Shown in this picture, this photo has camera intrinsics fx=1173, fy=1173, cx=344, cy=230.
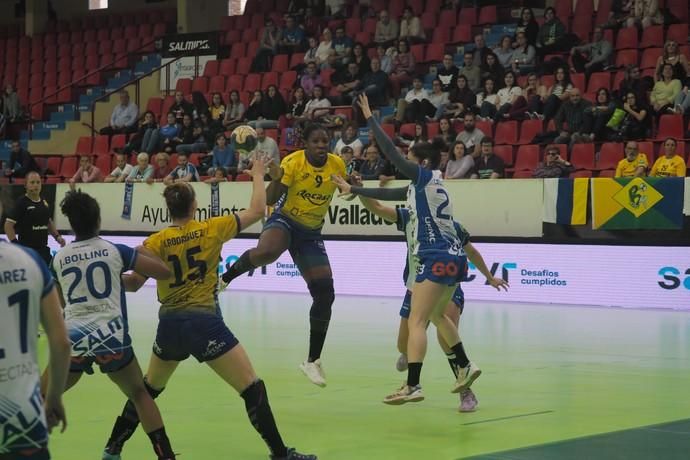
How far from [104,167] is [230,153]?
4.58 metres

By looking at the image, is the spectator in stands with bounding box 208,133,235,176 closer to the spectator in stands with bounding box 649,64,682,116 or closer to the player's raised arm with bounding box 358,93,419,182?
the spectator in stands with bounding box 649,64,682,116

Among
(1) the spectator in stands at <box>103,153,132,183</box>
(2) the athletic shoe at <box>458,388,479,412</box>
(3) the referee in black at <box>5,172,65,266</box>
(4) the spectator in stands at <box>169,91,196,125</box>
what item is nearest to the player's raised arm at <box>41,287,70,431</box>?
(2) the athletic shoe at <box>458,388,479,412</box>

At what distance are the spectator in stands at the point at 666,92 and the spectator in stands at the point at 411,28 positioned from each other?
6.47 meters

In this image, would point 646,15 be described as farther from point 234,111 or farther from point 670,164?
point 234,111

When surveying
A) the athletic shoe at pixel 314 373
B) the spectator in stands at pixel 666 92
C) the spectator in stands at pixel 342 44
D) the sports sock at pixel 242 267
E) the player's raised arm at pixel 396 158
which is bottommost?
the athletic shoe at pixel 314 373

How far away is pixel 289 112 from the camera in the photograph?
24.2 m

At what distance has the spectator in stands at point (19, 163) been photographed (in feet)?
86.3

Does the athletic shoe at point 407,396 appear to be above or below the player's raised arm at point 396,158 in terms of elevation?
below

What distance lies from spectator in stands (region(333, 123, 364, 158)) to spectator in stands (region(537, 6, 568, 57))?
400cm

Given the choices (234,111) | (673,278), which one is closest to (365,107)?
(673,278)

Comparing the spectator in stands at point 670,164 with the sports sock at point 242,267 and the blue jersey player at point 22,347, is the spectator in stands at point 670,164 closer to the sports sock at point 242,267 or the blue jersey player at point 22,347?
the sports sock at point 242,267

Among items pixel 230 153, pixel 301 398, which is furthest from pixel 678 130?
pixel 301 398

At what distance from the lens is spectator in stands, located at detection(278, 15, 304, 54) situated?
2664cm

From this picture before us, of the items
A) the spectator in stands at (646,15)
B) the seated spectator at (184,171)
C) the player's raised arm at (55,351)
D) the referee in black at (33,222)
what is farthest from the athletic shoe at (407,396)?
the spectator in stands at (646,15)
